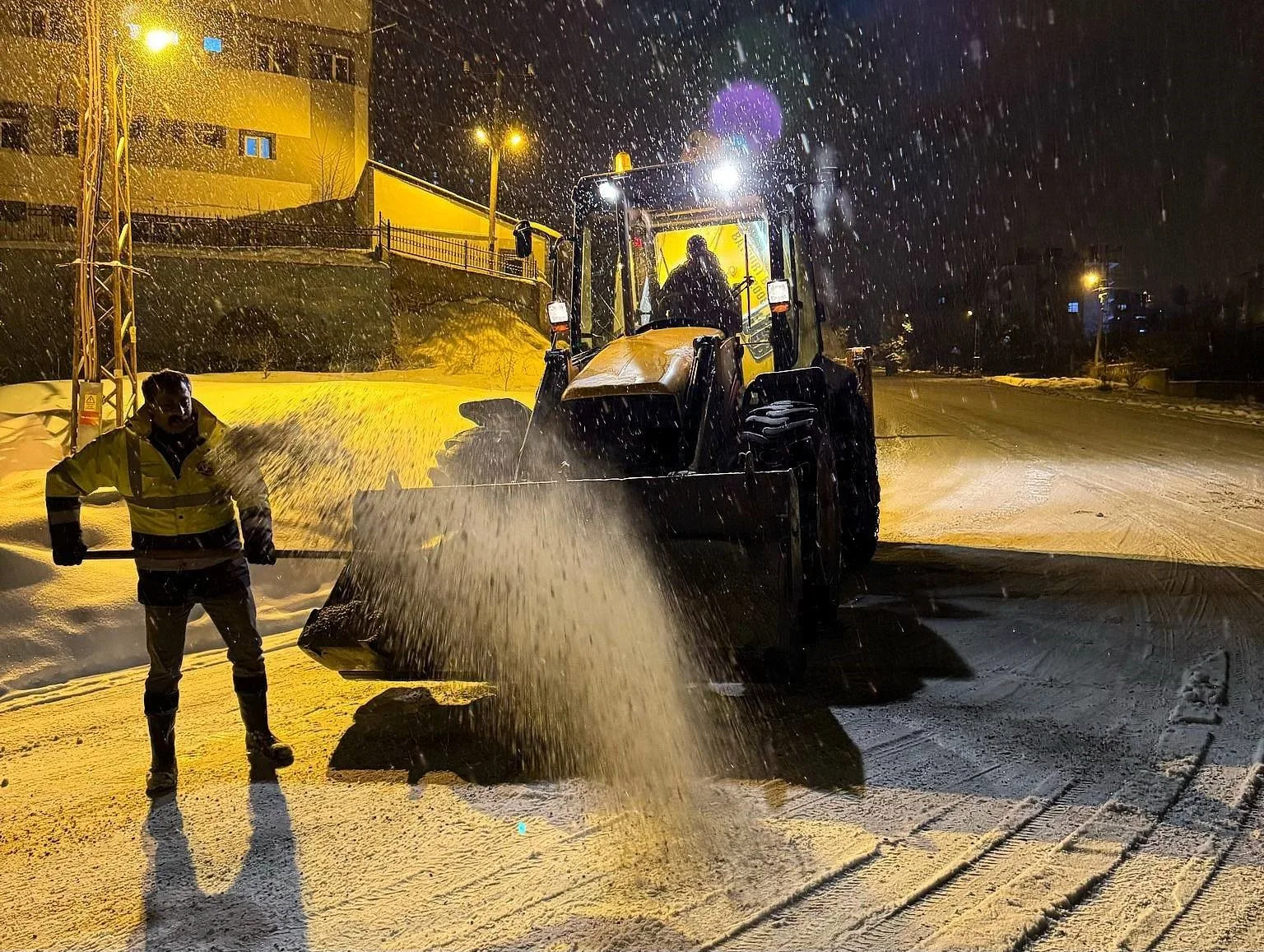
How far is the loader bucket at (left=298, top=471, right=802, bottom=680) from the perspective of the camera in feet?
15.9

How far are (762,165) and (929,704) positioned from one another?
162 inches

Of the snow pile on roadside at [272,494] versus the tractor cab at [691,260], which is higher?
the tractor cab at [691,260]

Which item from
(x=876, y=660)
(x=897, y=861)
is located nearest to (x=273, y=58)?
(x=876, y=660)

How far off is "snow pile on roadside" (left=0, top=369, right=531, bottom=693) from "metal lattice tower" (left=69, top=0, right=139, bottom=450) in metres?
0.96

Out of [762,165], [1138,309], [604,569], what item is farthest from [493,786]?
[1138,309]

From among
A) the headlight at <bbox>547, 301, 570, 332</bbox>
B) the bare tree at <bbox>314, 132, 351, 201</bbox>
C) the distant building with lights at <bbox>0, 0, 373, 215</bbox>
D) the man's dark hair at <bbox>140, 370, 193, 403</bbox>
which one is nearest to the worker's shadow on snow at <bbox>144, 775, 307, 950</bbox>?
the man's dark hair at <bbox>140, 370, 193, 403</bbox>

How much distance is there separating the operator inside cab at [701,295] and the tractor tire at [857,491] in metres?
1.47

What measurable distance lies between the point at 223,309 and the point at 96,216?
11.9 meters

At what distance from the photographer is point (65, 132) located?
3075 centimetres

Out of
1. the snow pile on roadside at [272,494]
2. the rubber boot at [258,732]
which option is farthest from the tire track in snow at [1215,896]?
the snow pile on roadside at [272,494]

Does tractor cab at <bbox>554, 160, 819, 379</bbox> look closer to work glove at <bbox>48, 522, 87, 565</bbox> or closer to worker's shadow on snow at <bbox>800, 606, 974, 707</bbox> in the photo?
worker's shadow on snow at <bbox>800, 606, 974, 707</bbox>

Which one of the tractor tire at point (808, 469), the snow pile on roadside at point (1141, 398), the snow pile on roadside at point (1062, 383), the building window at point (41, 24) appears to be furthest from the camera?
the snow pile on roadside at point (1062, 383)

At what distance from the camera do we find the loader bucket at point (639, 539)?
15.9ft

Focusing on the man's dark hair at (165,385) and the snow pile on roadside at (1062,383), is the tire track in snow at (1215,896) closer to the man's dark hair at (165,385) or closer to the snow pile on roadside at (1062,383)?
the man's dark hair at (165,385)
